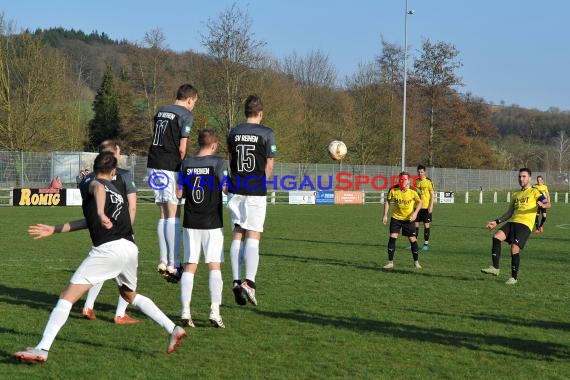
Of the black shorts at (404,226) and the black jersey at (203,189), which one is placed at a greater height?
the black jersey at (203,189)

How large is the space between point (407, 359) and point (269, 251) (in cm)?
1017

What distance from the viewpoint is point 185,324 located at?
7.54 metres

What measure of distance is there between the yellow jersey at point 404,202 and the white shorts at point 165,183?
668cm

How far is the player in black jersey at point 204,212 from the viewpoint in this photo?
23.7 ft

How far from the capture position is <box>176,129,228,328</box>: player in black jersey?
7238 mm

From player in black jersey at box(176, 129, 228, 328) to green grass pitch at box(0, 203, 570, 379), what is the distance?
0.49m

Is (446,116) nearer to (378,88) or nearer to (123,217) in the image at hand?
(378,88)

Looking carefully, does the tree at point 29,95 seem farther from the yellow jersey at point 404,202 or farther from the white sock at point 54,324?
the white sock at point 54,324

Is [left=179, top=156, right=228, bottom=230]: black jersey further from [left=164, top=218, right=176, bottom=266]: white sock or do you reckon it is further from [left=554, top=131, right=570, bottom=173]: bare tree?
[left=554, top=131, right=570, bottom=173]: bare tree

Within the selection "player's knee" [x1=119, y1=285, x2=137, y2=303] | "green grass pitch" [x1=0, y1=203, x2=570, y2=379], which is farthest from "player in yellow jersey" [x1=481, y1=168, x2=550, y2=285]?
"player's knee" [x1=119, y1=285, x2=137, y2=303]

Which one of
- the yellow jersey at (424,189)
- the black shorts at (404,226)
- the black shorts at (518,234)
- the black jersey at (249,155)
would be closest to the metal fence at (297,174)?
the yellow jersey at (424,189)

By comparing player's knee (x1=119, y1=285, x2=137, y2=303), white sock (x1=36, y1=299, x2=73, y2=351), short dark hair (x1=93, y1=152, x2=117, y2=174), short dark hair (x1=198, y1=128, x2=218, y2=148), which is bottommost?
white sock (x1=36, y1=299, x2=73, y2=351)

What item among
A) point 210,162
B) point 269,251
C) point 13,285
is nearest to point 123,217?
point 210,162

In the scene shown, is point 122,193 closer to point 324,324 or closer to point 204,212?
point 204,212
